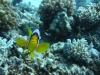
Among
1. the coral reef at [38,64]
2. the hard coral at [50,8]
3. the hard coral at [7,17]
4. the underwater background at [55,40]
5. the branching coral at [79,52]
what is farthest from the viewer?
the hard coral at [50,8]

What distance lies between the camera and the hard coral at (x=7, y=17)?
4.29 m

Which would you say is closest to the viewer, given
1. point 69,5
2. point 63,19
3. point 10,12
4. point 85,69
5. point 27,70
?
point 27,70

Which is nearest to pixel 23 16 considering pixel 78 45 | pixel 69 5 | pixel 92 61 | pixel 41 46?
pixel 69 5

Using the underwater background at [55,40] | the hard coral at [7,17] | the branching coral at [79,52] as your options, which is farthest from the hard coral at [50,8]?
the branching coral at [79,52]

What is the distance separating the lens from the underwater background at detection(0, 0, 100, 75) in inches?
140

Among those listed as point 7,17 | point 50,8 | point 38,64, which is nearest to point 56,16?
point 50,8

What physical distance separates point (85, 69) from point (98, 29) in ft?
5.43

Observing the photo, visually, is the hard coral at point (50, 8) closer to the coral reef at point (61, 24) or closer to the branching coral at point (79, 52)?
the coral reef at point (61, 24)

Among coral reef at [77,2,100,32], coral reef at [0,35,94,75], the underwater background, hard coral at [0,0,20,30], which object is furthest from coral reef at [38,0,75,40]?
hard coral at [0,0,20,30]

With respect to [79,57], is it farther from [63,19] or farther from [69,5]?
[69,5]

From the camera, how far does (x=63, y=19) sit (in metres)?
5.07

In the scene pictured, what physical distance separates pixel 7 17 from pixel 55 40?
1.60m

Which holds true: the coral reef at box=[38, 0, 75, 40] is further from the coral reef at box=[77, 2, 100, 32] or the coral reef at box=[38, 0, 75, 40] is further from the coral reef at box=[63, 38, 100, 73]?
the coral reef at box=[63, 38, 100, 73]

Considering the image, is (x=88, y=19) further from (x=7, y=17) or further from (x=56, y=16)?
(x=7, y=17)
